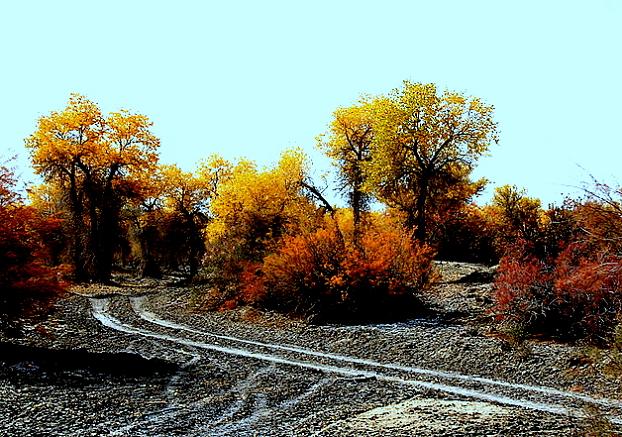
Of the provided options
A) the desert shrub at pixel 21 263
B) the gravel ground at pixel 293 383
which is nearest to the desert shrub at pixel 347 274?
the gravel ground at pixel 293 383

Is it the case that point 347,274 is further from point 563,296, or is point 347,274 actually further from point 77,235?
point 77,235

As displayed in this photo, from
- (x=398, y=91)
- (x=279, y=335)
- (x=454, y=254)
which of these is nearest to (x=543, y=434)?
(x=279, y=335)

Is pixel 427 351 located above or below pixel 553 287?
below

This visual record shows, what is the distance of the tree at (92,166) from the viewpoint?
142ft

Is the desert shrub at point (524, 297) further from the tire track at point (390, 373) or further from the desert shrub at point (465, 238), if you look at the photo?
the desert shrub at point (465, 238)

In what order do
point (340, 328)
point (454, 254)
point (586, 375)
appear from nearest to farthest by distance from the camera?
point (586, 375)
point (340, 328)
point (454, 254)

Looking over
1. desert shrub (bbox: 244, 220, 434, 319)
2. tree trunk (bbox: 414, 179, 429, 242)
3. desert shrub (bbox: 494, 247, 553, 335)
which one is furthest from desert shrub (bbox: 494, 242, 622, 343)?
tree trunk (bbox: 414, 179, 429, 242)

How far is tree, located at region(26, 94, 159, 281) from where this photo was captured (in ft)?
142

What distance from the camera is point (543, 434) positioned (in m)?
10.5

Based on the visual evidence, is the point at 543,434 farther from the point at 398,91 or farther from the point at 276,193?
the point at 398,91

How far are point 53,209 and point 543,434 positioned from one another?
43.7 meters

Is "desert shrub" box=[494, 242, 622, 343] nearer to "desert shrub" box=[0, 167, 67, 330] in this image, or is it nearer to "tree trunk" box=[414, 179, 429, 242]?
"desert shrub" box=[0, 167, 67, 330]

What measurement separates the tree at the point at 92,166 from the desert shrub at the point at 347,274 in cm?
2179

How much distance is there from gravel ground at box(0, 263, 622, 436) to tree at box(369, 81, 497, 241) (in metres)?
12.7
